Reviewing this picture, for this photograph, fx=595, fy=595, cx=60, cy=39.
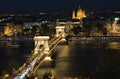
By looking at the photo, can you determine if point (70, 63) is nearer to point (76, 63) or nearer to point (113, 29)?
point (76, 63)

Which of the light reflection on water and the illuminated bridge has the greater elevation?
the illuminated bridge

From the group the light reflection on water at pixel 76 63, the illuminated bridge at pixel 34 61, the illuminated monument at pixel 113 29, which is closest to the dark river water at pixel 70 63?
the light reflection on water at pixel 76 63

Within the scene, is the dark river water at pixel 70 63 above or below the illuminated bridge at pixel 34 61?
below

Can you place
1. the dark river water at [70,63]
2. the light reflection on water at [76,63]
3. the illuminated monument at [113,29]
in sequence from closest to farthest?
the light reflection on water at [76,63] < the dark river water at [70,63] < the illuminated monument at [113,29]

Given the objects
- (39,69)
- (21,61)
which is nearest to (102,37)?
(21,61)

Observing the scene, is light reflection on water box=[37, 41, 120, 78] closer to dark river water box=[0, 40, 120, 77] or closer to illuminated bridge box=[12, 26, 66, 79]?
dark river water box=[0, 40, 120, 77]

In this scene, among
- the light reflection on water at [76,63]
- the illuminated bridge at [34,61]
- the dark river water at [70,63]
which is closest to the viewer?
the illuminated bridge at [34,61]

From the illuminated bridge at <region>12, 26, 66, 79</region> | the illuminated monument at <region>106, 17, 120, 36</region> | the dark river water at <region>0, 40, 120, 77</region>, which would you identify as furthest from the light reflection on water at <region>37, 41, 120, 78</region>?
the illuminated monument at <region>106, 17, 120, 36</region>


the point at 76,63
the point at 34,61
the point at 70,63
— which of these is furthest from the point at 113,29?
the point at 34,61

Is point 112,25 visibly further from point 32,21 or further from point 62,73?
point 62,73

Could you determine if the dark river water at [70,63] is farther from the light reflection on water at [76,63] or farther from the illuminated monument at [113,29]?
the illuminated monument at [113,29]

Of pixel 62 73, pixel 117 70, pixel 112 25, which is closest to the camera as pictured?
pixel 117 70
